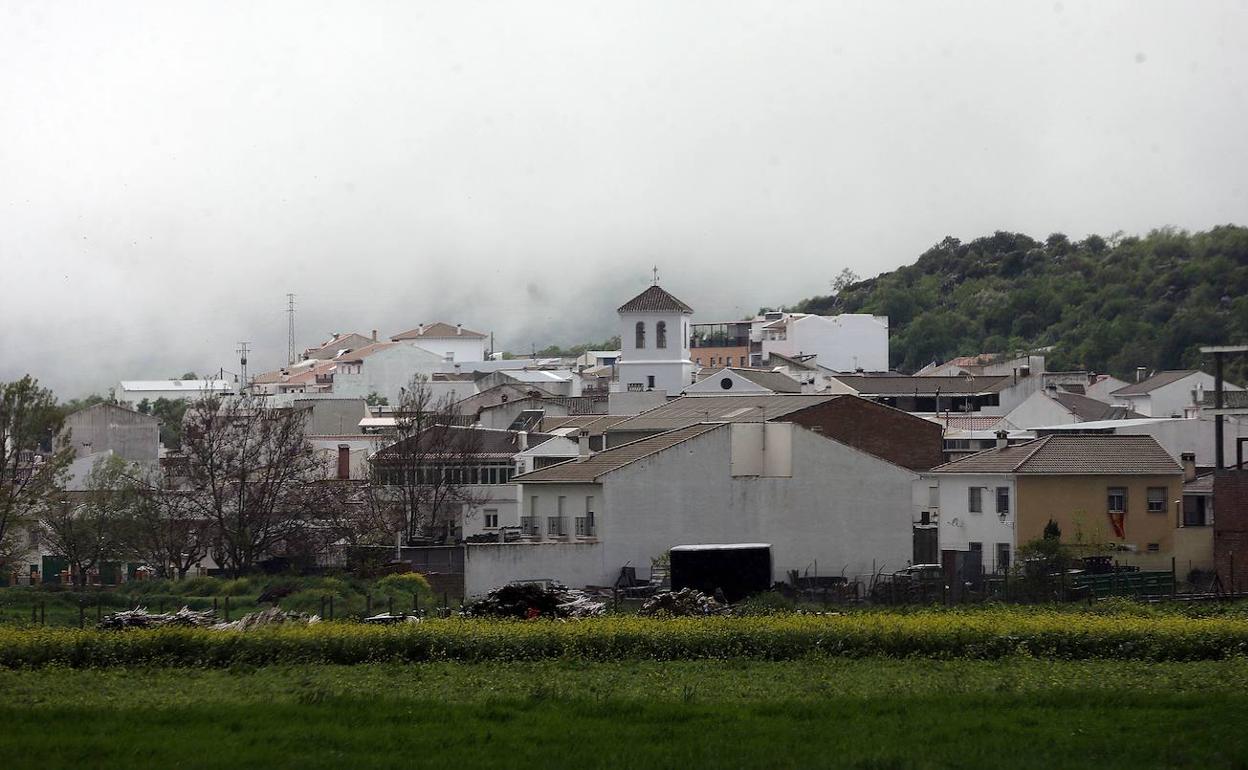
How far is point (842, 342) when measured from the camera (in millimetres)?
122312

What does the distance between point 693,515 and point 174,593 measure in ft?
49.0

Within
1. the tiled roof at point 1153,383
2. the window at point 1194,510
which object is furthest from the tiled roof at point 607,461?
the tiled roof at point 1153,383

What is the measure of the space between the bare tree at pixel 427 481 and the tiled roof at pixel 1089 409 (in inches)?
1031

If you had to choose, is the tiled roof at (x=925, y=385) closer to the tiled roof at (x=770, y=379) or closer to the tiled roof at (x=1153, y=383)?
the tiled roof at (x=770, y=379)

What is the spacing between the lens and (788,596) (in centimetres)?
4025

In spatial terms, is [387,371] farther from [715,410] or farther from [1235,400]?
[1235,400]

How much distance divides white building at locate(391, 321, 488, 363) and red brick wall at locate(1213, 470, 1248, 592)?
303 ft

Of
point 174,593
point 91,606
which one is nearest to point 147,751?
point 91,606

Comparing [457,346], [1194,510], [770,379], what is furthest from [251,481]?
[457,346]

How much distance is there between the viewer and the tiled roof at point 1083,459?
4897 cm

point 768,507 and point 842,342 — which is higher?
point 842,342

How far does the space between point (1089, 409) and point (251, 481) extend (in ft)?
121

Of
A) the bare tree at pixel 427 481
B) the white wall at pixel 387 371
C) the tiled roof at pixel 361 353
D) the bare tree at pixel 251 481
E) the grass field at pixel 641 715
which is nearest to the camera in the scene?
the grass field at pixel 641 715

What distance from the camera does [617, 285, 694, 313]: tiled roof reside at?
90.1m
